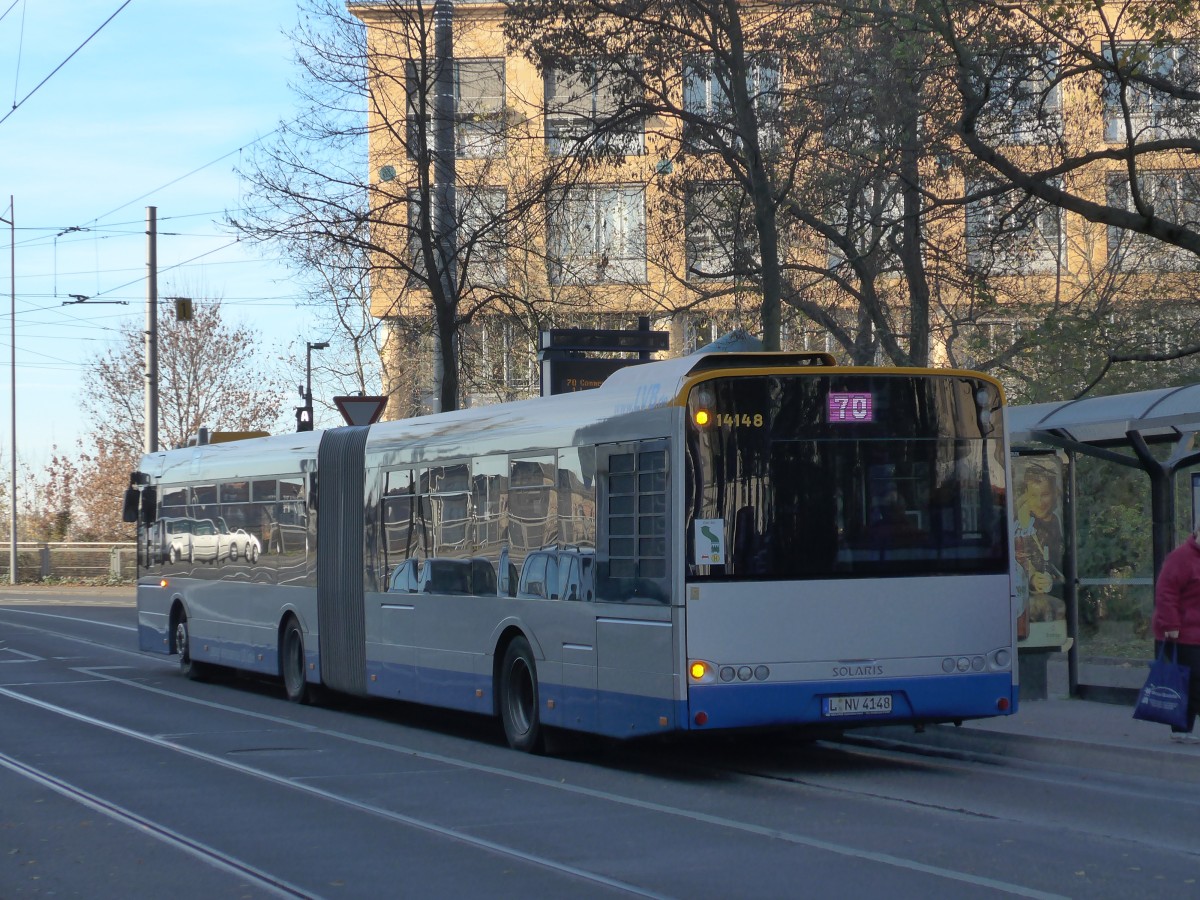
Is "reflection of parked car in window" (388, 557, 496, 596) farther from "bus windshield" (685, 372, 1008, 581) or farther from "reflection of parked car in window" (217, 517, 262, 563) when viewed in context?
"reflection of parked car in window" (217, 517, 262, 563)

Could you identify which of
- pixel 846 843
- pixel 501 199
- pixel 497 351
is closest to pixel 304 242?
pixel 501 199

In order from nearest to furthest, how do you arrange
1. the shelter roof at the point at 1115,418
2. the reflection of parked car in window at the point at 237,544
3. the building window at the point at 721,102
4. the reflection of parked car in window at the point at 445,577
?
the shelter roof at the point at 1115,418
the reflection of parked car in window at the point at 445,577
the reflection of parked car in window at the point at 237,544
the building window at the point at 721,102

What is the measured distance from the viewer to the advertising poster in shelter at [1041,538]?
1579 cm

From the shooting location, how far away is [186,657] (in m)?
23.0

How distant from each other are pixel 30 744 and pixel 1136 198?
11.4m

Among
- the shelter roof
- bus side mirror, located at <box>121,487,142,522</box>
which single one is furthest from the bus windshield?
bus side mirror, located at <box>121,487,142,522</box>

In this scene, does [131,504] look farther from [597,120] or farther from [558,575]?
[558,575]

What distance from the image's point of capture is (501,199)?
1101 inches

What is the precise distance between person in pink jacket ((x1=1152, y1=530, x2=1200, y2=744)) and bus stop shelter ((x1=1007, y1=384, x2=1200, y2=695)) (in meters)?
1.78

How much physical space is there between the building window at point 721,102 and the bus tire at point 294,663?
7.91m

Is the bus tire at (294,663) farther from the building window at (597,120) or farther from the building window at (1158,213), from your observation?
the building window at (1158,213)

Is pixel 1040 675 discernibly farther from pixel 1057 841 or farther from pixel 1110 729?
pixel 1057 841

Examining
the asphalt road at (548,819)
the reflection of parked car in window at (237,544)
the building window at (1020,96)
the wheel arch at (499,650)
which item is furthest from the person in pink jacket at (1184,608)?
the reflection of parked car in window at (237,544)

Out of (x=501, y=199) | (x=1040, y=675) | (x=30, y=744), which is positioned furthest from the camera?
(x=501, y=199)
